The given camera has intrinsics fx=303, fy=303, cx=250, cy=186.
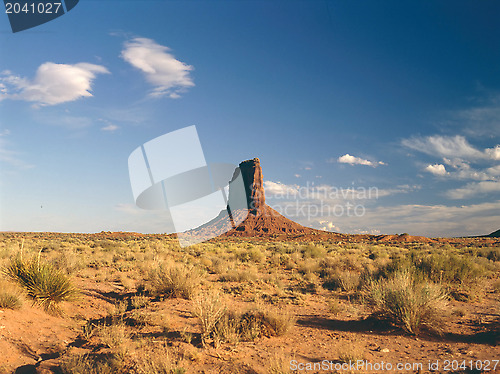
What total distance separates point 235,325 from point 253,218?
78.7 m

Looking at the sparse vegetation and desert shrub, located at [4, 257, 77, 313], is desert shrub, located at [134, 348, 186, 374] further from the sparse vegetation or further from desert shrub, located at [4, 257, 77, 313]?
desert shrub, located at [4, 257, 77, 313]

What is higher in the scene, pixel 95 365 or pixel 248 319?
pixel 248 319

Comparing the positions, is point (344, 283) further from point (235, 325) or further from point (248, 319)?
point (235, 325)

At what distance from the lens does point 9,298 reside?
8.39 metres

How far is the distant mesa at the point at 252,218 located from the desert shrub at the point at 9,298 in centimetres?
6734

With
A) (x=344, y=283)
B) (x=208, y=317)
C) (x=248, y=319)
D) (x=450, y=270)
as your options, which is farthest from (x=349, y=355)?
(x=450, y=270)

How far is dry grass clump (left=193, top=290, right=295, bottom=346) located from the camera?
260 inches

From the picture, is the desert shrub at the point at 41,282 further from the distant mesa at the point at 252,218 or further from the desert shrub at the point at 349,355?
the distant mesa at the point at 252,218

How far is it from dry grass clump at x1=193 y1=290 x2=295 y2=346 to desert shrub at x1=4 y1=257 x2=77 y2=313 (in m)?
5.18

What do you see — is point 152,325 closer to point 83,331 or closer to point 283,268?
point 83,331

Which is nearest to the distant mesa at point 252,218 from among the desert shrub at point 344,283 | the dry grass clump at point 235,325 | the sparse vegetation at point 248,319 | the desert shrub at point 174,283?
the desert shrub at point 344,283

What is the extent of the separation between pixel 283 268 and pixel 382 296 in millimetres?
11927

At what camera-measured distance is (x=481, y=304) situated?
10547 millimetres

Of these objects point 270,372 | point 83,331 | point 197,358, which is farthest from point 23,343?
point 270,372
